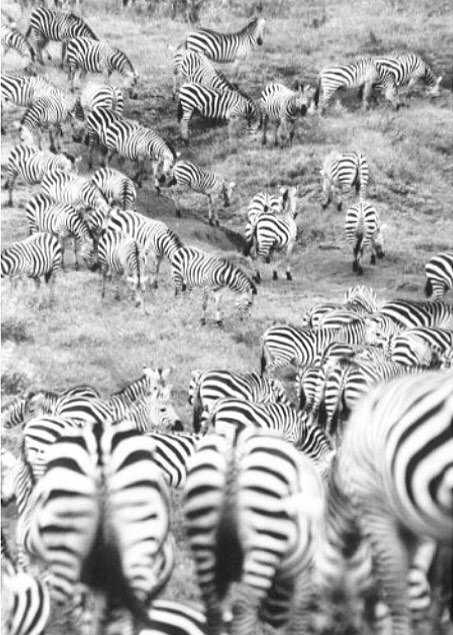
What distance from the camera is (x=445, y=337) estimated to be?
12.4 meters

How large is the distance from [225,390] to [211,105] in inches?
499

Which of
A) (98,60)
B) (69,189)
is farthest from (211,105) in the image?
(69,189)

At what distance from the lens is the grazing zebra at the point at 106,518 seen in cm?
338

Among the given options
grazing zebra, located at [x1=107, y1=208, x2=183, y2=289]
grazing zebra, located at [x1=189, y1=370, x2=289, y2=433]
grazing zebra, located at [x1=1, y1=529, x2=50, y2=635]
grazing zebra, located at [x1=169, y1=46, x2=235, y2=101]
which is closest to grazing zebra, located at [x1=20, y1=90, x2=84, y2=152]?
grazing zebra, located at [x1=169, y1=46, x2=235, y2=101]

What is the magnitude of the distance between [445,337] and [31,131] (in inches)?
423

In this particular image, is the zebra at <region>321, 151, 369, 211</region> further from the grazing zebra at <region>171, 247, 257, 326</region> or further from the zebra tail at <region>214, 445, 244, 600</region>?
the zebra tail at <region>214, 445, 244, 600</region>

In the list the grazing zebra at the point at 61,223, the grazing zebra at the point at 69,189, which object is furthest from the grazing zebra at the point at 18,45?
the grazing zebra at the point at 61,223

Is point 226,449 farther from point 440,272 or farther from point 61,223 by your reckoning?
point 61,223

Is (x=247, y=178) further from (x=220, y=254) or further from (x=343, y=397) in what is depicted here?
(x=343, y=397)

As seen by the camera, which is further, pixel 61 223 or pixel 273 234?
pixel 273 234

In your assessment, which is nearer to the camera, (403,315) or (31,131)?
(403,315)

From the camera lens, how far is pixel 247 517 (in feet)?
11.5

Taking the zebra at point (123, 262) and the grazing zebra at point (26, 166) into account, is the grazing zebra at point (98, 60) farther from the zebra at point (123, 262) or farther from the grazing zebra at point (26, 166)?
the zebra at point (123, 262)

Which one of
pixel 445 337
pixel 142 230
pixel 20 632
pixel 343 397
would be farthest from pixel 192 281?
pixel 20 632
